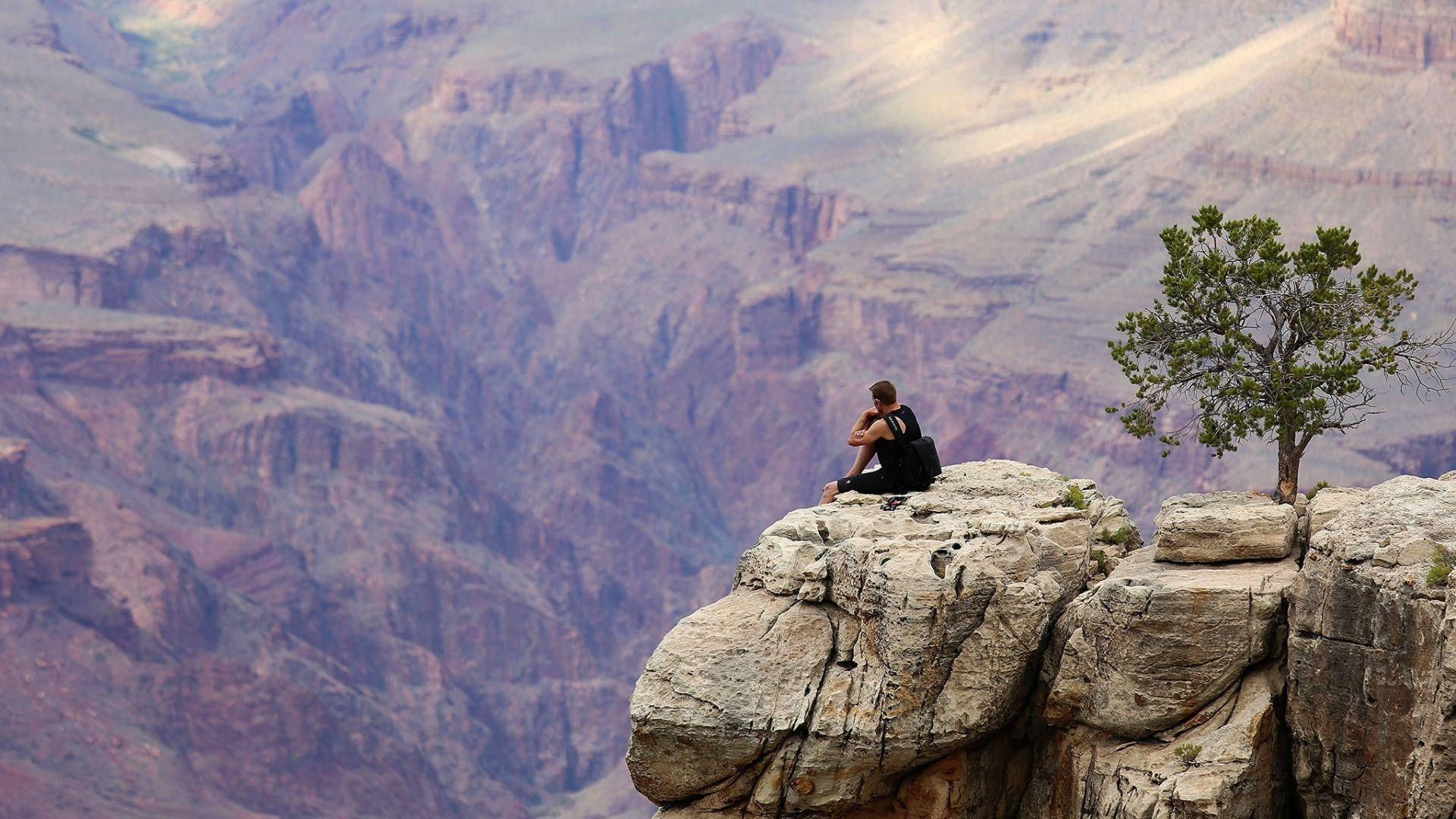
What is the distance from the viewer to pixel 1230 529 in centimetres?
2845

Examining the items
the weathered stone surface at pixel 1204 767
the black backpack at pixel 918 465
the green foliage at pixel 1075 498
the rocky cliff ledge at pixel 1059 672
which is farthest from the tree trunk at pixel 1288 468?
the black backpack at pixel 918 465

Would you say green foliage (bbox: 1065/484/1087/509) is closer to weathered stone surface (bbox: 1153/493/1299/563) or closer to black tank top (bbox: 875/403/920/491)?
weathered stone surface (bbox: 1153/493/1299/563)

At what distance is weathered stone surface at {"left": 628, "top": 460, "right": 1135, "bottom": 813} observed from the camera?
91.1 feet

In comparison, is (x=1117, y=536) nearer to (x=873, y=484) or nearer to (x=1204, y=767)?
(x=873, y=484)

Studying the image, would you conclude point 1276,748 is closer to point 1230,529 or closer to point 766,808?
point 1230,529

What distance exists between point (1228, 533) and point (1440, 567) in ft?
12.7

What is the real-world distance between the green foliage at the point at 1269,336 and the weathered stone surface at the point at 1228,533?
301 centimetres

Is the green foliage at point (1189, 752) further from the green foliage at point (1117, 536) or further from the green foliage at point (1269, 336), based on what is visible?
the green foliage at point (1269, 336)

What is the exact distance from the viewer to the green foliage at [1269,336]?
31312 millimetres

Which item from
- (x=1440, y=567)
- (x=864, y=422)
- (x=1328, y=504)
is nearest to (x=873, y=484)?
(x=864, y=422)

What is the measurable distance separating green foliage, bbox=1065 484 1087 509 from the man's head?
10.6 ft

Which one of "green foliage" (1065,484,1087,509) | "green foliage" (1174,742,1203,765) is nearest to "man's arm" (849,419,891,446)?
"green foliage" (1065,484,1087,509)

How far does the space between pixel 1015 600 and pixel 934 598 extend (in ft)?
4.37

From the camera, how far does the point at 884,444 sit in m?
32.1
